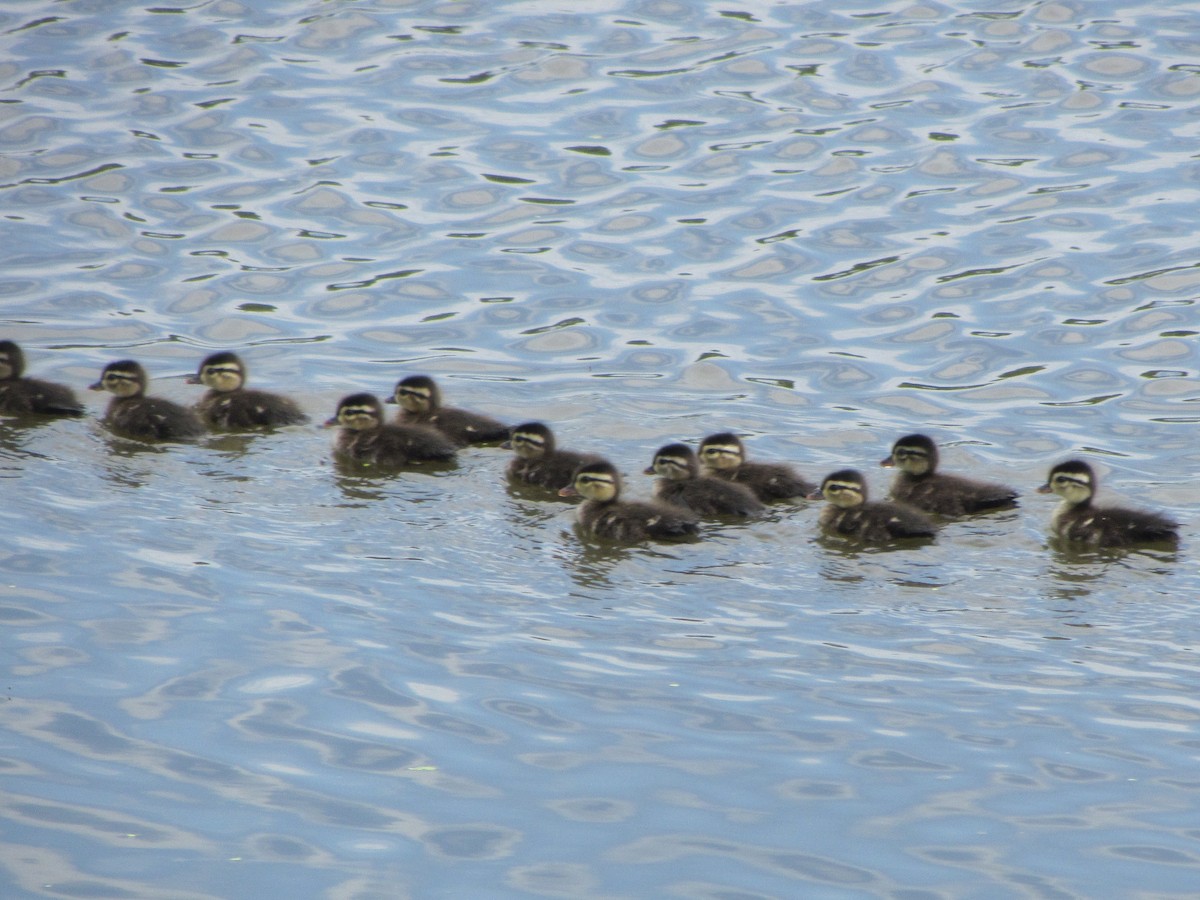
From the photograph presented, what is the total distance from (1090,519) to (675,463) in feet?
5.26

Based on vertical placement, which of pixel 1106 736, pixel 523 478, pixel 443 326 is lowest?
pixel 1106 736

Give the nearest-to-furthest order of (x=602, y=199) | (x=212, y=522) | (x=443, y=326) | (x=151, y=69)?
(x=212, y=522) < (x=443, y=326) < (x=602, y=199) < (x=151, y=69)

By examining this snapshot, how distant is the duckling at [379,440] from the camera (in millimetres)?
7473

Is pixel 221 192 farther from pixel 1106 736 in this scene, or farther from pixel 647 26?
pixel 1106 736

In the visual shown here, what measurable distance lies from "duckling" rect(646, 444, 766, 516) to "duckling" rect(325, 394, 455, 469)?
0.90m

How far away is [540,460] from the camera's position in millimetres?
7309

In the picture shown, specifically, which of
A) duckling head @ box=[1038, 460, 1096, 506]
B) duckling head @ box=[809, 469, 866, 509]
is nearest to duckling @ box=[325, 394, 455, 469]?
duckling head @ box=[809, 469, 866, 509]

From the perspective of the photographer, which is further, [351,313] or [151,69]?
[151,69]

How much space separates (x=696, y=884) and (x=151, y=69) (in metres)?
10.1

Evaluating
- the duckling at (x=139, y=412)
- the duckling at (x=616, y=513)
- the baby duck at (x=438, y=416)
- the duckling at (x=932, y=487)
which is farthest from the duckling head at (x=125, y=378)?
the duckling at (x=932, y=487)

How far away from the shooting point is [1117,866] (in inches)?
173

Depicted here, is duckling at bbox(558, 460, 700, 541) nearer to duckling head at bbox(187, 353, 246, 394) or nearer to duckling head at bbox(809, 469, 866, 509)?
duckling head at bbox(809, 469, 866, 509)

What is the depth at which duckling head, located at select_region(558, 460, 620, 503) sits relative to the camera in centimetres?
688

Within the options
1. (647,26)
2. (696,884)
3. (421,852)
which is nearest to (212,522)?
(421,852)
